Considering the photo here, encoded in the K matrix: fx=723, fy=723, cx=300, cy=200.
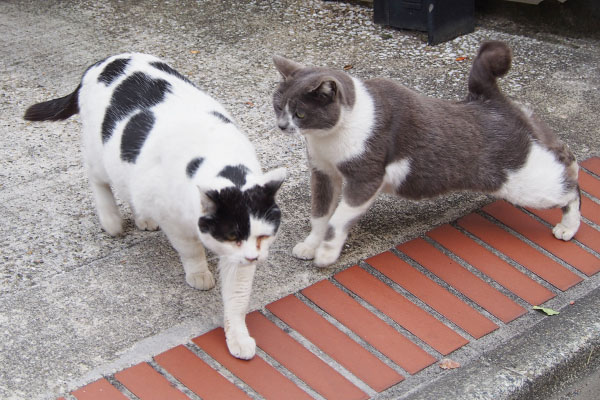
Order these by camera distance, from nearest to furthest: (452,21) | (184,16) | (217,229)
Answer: (217,229) → (452,21) → (184,16)

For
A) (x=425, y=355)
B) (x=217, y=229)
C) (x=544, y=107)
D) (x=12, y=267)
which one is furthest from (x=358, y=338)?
(x=544, y=107)

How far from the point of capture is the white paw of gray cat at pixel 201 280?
2.79 m

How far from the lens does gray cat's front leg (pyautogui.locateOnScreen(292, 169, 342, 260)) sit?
300 centimetres

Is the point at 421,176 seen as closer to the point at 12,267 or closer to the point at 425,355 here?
the point at 425,355

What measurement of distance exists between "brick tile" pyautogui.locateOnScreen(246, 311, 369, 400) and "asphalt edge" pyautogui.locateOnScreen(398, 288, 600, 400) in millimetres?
139

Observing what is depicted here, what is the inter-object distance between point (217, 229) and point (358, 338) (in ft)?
2.34

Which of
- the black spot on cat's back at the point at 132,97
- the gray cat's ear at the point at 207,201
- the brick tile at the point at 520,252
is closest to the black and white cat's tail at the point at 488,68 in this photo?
the brick tile at the point at 520,252

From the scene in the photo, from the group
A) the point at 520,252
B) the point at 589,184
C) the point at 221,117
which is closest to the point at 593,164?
the point at 589,184

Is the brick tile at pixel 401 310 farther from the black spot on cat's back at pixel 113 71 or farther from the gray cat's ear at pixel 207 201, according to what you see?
the black spot on cat's back at pixel 113 71

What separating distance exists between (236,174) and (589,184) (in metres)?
1.94

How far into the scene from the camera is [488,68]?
3.02 m

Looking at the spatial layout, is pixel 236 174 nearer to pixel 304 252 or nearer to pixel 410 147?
pixel 304 252

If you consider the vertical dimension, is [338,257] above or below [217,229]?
below

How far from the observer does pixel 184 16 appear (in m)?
5.16
